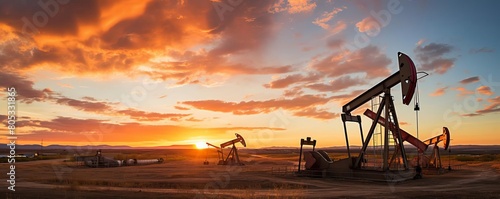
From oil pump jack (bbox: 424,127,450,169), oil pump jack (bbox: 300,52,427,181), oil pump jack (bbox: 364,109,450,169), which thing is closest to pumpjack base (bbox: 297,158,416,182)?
oil pump jack (bbox: 300,52,427,181)

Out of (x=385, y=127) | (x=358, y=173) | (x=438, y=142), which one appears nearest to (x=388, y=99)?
(x=385, y=127)

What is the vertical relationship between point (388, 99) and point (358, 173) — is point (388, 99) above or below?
above

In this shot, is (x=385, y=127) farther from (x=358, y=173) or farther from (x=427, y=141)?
(x=427, y=141)

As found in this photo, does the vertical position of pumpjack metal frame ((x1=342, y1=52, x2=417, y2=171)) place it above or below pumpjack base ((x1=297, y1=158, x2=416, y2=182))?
above

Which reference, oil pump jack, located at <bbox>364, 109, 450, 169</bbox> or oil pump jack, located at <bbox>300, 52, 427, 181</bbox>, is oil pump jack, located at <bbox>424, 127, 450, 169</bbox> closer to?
oil pump jack, located at <bbox>364, 109, 450, 169</bbox>

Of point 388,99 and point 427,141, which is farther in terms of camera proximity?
point 427,141

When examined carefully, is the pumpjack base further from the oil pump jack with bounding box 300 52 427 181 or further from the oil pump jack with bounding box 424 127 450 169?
the oil pump jack with bounding box 424 127 450 169

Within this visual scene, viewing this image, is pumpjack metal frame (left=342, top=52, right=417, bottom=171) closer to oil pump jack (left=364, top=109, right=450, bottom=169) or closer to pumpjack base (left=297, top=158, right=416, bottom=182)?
pumpjack base (left=297, top=158, right=416, bottom=182)

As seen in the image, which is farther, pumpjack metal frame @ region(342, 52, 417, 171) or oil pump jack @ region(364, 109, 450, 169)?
oil pump jack @ region(364, 109, 450, 169)

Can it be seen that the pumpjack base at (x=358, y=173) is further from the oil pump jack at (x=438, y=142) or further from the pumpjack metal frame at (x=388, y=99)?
the oil pump jack at (x=438, y=142)

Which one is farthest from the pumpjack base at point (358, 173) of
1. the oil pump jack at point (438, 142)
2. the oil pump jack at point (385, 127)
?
the oil pump jack at point (438, 142)

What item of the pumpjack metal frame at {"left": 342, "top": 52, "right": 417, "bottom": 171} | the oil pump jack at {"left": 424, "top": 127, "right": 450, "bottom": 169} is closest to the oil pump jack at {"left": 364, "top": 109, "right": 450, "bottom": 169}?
the oil pump jack at {"left": 424, "top": 127, "right": 450, "bottom": 169}

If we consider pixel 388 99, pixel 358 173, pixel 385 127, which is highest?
pixel 388 99

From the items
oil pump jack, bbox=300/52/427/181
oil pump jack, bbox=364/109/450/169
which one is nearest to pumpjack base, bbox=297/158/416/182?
oil pump jack, bbox=300/52/427/181
